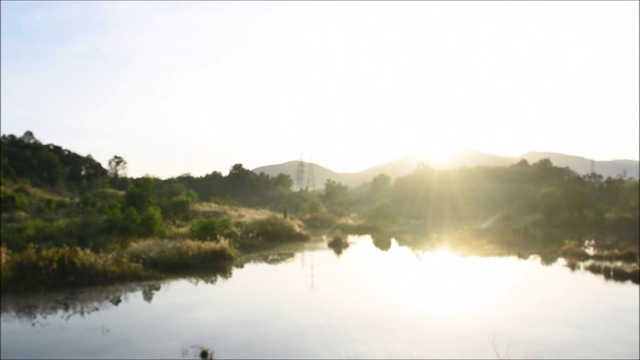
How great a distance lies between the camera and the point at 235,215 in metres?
37.7

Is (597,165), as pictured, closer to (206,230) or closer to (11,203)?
(206,230)

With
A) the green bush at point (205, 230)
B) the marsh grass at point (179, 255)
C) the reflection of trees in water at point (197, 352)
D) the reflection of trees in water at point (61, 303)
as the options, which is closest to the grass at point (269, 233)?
the green bush at point (205, 230)

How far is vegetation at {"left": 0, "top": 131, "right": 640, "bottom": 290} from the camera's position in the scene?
20250 mm

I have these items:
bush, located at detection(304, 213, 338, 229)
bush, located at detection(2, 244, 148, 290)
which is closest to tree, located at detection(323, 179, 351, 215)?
bush, located at detection(304, 213, 338, 229)

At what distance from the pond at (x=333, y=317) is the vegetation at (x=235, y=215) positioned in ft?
5.63

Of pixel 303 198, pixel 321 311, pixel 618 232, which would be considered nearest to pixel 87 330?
pixel 321 311

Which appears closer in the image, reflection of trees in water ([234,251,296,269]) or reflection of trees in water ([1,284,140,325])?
reflection of trees in water ([1,284,140,325])

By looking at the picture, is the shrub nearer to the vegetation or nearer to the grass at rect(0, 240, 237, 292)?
the vegetation

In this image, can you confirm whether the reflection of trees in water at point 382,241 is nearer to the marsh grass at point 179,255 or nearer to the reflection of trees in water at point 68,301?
the marsh grass at point 179,255

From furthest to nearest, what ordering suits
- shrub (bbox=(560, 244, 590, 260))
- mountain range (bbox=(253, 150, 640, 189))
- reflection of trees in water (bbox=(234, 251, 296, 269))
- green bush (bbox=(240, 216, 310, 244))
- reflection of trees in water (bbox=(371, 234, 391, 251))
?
mountain range (bbox=(253, 150, 640, 189)) → reflection of trees in water (bbox=(371, 234, 391, 251)) → green bush (bbox=(240, 216, 310, 244)) → shrub (bbox=(560, 244, 590, 260)) → reflection of trees in water (bbox=(234, 251, 296, 269))

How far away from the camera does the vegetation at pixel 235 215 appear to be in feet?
66.4

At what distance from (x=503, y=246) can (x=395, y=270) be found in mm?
11618

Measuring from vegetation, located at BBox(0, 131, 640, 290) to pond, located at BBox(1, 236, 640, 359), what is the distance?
5.63 feet

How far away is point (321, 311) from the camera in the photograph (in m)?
15.1
